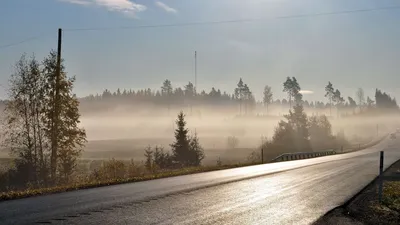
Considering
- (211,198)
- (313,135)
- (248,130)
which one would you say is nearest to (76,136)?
(211,198)

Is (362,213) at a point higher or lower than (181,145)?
lower

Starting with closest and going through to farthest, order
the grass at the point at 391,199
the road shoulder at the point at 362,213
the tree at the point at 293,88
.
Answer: the road shoulder at the point at 362,213 → the grass at the point at 391,199 → the tree at the point at 293,88

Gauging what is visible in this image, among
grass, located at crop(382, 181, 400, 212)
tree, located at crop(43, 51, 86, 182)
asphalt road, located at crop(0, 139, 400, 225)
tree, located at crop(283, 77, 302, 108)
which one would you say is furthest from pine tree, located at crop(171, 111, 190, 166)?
tree, located at crop(283, 77, 302, 108)

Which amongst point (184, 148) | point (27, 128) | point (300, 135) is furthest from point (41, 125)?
point (300, 135)

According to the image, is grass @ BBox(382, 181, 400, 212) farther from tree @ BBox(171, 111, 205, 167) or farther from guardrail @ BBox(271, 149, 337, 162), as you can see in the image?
tree @ BBox(171, 111, 205, 167)

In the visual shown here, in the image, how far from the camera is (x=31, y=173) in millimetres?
36500

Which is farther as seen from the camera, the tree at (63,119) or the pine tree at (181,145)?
the pine tree at (181,145)

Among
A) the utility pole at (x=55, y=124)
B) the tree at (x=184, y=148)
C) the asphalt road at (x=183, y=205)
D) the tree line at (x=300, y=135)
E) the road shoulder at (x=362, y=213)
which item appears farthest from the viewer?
the tree line at (x=300, y=135)

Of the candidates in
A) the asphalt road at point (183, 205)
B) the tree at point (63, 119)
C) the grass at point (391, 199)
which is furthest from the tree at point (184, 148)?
the grass at point (391, 199)

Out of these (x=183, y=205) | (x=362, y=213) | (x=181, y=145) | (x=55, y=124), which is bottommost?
(x=362, y=213)

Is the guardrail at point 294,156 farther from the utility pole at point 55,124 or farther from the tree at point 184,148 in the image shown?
the utility pole at point 55,124

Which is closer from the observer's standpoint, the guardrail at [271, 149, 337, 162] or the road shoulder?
the road shoulder

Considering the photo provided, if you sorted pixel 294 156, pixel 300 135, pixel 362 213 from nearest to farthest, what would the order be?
pixel 362 213 → pixel 294 156 → pixel 300 135

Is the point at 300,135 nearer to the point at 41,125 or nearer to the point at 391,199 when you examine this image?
the point at 41,125
